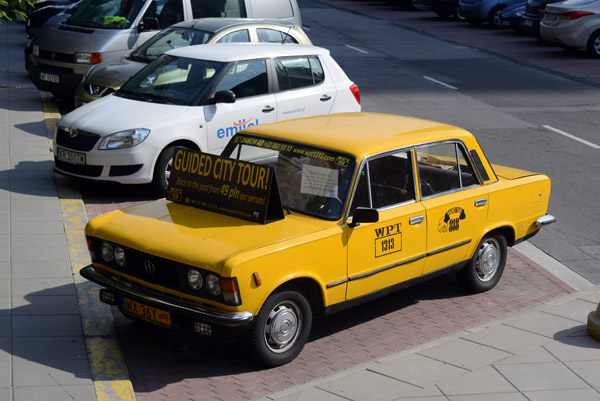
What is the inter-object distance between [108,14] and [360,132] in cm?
941

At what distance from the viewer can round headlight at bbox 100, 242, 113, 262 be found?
669 centimetres

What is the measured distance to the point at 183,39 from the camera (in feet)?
43.8

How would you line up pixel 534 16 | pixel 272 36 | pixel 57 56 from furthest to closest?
1. pixel 534 16
2. pixel 57 56
3. pixel 272 36

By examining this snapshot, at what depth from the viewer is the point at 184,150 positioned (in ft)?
24.1

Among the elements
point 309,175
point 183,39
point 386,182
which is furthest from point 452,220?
point 183,39

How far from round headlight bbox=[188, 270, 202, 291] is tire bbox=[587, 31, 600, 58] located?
790 inches

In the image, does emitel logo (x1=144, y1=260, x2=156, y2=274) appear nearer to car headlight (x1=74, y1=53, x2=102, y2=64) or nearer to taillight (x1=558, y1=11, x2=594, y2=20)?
car headlight (x1=74, y1=53, x2=102, y2=64)

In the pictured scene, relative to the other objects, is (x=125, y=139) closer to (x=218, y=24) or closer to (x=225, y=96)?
(x=225, y=96)

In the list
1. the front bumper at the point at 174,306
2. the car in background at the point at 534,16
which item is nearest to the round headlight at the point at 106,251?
the front bumper at the point at 174,306

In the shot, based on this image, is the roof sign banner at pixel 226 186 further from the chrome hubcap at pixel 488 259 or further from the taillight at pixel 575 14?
the taillight at pixel 575 14

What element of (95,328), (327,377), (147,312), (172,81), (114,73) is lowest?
(95,328)

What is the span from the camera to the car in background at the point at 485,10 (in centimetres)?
2970

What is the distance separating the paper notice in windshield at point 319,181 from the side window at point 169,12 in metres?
9.30

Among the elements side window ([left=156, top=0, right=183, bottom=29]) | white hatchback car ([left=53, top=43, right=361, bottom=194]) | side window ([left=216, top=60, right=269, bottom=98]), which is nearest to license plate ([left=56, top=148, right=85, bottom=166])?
white hatchback car ([left=53, top=43, right=361, bottom=194])
